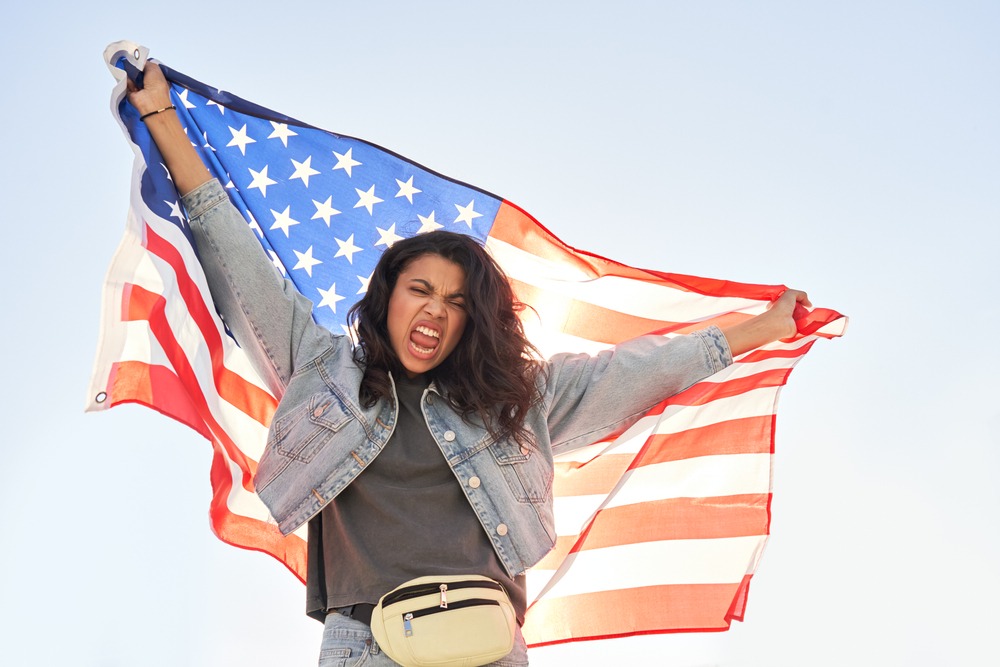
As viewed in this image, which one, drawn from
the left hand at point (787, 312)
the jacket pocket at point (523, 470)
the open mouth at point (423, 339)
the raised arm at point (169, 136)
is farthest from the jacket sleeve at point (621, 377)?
the raised arm at point (169, 136)

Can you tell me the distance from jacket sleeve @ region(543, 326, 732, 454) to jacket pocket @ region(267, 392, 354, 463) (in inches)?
32.1

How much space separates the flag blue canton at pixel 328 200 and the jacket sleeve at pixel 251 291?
38.1 inches

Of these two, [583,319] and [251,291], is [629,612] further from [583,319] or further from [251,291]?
[251,291]

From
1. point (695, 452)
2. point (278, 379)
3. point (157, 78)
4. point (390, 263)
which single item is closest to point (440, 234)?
point (390, 263)

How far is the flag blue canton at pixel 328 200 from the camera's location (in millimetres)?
4527

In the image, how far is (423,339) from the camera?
3639mm

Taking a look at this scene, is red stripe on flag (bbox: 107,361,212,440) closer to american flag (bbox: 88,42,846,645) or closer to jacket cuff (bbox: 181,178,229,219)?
american flag (bbox: 88,42,846,645)

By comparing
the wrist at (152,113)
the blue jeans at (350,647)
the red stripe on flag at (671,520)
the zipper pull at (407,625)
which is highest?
the wrist at (152,113)

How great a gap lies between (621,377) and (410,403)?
818 mm

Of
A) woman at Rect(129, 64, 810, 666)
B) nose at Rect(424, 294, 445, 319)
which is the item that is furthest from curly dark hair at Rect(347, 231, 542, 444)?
nose at Rect(424, 294, 445, 319)

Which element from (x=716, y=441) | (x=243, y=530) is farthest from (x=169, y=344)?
(x=716, y=441)

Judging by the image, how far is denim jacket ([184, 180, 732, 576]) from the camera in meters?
3.35

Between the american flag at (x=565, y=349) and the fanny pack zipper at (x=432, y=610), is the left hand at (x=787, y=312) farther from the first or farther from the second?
the fanny pack zipper at (x=432, y=610)

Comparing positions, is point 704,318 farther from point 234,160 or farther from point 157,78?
point 157,78
